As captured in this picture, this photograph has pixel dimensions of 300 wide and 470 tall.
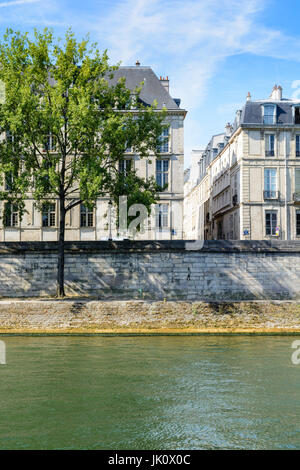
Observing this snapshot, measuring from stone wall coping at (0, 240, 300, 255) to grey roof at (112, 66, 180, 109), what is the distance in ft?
41.1

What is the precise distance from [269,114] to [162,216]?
390 inches

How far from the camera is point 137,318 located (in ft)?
62.7

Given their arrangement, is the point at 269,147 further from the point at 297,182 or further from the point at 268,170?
the point at 297,182

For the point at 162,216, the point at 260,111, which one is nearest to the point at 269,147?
the point at 260,111

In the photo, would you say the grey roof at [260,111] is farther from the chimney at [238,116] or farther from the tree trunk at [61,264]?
the tree trunk at [61,264]

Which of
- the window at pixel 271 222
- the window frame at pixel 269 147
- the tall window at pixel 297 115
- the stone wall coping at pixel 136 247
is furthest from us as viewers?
the tall window at pixel 297 115

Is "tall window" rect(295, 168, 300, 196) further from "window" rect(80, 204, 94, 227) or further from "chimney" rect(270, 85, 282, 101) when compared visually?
"window" rect(80, 204, 94, 227)

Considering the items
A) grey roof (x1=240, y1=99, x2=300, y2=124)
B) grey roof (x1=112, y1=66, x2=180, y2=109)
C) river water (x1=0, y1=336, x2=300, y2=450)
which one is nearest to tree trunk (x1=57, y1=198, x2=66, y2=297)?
river water (x1=0, y1=336, x2=300, y2=450)

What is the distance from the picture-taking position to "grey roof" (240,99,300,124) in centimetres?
3419

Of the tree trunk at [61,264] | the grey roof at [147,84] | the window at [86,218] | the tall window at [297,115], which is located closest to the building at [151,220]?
the window at [86,218]

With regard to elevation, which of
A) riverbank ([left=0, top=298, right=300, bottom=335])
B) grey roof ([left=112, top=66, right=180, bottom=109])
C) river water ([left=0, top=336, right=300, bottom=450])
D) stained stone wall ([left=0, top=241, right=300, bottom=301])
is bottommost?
river water ([left=0, top=336, right=300, bottom=450])

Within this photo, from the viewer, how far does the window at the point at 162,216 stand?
31.8m

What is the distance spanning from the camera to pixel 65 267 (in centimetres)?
2314

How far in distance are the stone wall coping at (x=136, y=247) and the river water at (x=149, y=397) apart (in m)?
6.93
